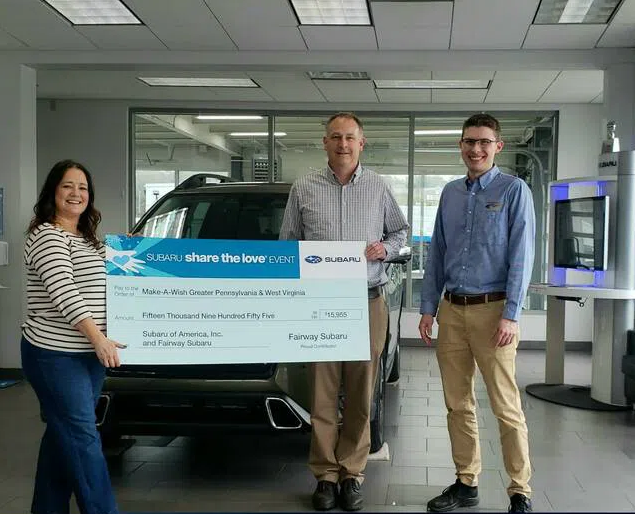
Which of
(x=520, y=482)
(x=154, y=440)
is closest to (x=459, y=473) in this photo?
(x=520, y=482)

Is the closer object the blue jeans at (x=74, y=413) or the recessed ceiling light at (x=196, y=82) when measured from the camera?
the blue jeans at (x=74, y=413)

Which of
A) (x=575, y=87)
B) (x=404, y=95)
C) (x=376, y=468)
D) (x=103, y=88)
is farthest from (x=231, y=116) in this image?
(x=376, y=468)

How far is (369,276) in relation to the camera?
3311 mm

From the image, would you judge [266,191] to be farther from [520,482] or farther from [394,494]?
[520,482]

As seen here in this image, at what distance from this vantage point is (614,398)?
5785mm

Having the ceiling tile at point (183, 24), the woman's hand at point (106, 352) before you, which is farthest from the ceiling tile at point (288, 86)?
the woman's hand at point (106, 352)

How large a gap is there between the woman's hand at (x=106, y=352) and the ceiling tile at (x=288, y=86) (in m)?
5.26

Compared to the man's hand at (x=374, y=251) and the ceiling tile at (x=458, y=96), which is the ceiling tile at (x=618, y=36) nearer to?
the ceiling tile at (x=458, y=96)

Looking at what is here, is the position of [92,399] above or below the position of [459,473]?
above

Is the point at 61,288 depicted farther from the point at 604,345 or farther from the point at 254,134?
the point at 254,134

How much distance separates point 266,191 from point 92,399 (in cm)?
184

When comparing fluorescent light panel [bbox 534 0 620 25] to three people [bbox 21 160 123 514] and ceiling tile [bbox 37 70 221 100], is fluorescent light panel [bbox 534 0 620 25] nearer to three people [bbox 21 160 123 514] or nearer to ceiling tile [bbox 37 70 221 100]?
three people [bbox 21 160 123 514]

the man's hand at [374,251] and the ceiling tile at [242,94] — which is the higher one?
the ceiling tile at [242,94]

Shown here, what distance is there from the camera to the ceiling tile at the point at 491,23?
537 centimetres
